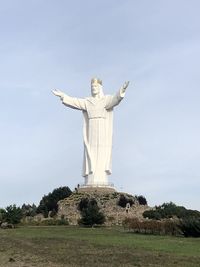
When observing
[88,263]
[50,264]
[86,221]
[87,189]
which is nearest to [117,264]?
[88,263]

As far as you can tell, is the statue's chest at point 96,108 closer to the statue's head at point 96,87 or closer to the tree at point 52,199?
the statue's head at point 96,87

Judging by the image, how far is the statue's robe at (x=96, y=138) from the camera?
52.4 m

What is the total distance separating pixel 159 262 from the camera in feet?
43.1

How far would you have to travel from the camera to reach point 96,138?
5278 cm

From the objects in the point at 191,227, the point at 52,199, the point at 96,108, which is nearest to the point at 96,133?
the point at 96,108

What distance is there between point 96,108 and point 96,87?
6.52ft

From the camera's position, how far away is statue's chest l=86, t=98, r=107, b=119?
52375mm

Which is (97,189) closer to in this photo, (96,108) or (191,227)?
(96,108)

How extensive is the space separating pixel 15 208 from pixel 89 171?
1772 centimetres

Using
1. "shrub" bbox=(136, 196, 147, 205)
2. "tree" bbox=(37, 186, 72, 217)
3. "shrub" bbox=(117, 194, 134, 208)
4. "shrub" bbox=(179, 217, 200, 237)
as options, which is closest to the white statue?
"shrub" bbox=(117, 194, 134, 208)

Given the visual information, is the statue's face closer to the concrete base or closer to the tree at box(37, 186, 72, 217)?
the concrete base

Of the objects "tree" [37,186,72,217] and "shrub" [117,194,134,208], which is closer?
"shrub" [117,194,134,208]

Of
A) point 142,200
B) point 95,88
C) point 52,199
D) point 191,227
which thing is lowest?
point 191,227

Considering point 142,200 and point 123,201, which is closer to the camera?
point 123,201
